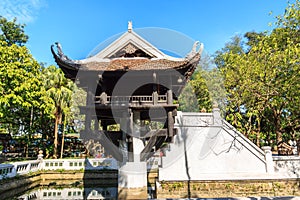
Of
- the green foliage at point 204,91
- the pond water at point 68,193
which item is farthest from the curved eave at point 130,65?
the pond water at point 68,193

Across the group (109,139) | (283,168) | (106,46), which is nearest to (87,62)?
(106,46)

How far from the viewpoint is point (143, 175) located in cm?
754

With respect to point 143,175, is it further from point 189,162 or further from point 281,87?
point 281,87

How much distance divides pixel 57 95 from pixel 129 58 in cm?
1105

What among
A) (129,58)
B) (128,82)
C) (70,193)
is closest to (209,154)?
(128,82)

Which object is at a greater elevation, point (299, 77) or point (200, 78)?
point (200, 78)

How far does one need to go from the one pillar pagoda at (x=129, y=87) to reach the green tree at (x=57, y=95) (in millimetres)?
10015

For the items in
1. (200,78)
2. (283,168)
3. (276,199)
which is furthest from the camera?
(200,78)

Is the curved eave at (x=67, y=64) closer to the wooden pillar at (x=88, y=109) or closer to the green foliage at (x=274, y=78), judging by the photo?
the wooden pillar at (x=88, y=109)

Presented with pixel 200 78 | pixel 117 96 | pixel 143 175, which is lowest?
pixel 143 175

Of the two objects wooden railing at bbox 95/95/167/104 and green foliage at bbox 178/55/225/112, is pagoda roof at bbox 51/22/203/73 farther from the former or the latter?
green foliage at bbox 178/55/225/112

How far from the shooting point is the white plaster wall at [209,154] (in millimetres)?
10203

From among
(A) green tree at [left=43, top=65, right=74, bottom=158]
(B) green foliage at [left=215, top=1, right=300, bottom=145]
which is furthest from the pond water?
(B) green foliage at [left=215, top=1, right=300, bottom=145]

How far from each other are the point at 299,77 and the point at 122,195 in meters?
7.20
